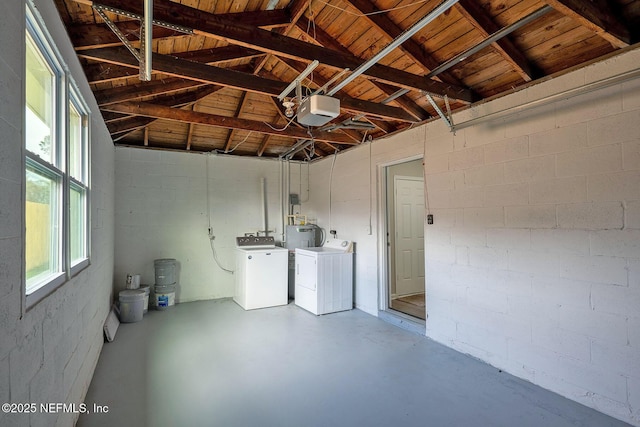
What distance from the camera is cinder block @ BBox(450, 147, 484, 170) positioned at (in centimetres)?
→ 319

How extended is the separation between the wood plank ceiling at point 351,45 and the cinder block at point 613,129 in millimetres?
474

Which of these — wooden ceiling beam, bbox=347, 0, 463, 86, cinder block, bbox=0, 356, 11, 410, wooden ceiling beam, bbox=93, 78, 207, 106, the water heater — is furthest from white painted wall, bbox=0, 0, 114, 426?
the water heater

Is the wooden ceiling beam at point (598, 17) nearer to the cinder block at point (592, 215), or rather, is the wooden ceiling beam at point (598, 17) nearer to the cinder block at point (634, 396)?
the cinder block at point (592, 215)

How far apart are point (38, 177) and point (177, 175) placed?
3.90 meters

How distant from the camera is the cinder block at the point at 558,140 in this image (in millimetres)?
2455

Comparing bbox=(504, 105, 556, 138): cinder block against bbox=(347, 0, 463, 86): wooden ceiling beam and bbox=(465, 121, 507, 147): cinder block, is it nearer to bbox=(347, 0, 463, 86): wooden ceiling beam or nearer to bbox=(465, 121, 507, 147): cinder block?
bbox=(465, 121, 507, 147): cinder block

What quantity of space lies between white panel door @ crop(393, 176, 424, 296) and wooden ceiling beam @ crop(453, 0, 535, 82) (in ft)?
9.57

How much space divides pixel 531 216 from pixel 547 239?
8.7 inches

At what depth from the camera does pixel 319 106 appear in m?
2.58

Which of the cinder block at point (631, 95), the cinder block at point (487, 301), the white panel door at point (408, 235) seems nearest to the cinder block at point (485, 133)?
the cinder block at point (631, 95)

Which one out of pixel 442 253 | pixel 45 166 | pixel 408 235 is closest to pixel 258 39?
pixel 45 166

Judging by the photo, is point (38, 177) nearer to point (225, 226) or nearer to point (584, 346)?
point (584, 346)

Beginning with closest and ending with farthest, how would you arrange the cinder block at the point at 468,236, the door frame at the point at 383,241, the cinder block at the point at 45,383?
the cinder block at the point at 45,383
the cinder block at the point at 468,236
the door frame at the point at 383,241

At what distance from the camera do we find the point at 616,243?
2.27 m
